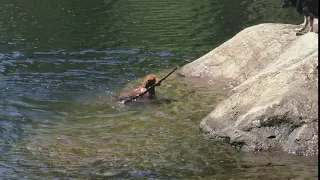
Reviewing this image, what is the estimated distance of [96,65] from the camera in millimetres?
19766

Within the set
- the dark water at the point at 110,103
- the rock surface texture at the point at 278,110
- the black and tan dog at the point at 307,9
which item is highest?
the black and tan dog at the point at 307,9

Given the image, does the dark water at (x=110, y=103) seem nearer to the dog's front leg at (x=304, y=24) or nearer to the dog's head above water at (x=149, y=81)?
the dog's head above water at (x=149, y=81)

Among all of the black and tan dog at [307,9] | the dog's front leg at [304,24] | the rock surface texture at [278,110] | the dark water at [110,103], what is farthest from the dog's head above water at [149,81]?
the dog's front leg at [304,24]

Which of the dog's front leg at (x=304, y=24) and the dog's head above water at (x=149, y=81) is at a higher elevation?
the dog's front leg at (x=304, y=24)

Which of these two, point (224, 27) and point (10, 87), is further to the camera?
point (224, 27)

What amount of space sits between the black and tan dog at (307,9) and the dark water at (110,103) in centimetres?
302

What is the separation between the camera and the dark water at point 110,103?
32.1 ft

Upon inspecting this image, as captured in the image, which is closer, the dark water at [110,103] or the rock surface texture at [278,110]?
the dark water at [110,103]

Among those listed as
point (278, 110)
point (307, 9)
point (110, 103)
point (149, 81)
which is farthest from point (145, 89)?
point (278, 110)

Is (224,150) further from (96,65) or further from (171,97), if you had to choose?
(96,65)

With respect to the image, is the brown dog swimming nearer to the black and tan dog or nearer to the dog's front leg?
the black and tan dog

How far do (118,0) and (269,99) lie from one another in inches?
1134

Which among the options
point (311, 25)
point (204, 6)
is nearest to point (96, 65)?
point (311, 25)

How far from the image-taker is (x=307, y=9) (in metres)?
13.4
